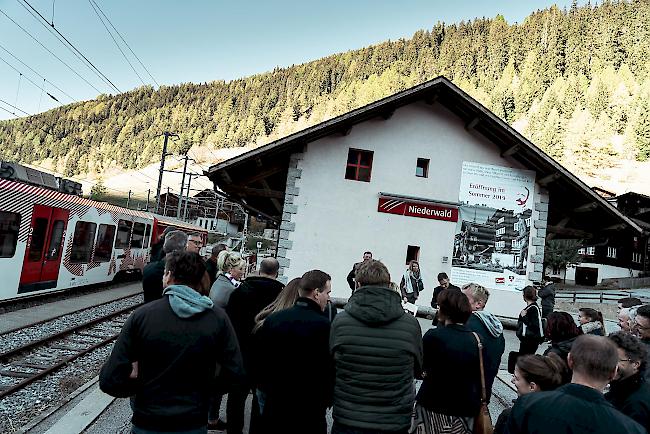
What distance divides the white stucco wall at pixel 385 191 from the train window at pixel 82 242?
6275 mm

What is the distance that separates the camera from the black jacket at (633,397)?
2.82 metres

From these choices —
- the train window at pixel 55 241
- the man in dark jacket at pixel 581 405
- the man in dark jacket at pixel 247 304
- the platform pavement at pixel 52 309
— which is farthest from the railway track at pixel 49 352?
the man in dark jacket at pixel 581 405

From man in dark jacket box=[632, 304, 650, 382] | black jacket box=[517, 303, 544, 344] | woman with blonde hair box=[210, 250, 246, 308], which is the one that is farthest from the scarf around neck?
black jacket box=[517, 303, 544, 344]

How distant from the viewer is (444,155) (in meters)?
13.7

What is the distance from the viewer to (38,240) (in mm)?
11672

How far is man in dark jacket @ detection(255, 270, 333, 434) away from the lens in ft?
10.1

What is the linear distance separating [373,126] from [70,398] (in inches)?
404

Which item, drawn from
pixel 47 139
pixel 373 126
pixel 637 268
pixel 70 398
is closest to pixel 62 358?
A: pixel 70 398

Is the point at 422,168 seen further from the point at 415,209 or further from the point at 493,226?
the point at 493,226

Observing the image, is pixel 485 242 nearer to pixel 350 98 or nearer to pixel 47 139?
pixel 350 98

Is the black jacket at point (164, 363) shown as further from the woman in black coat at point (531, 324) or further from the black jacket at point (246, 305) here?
the woman in black coat at point (531, 324)

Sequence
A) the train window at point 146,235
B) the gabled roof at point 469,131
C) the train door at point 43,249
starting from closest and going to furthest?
the train door at point 43,249 → the gabled roof at point 469,131 → the train window at point 146,235

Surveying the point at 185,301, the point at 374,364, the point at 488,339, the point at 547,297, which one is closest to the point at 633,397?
the point at 488,339

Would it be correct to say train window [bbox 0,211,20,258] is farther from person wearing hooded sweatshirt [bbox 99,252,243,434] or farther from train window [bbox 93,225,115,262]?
person wearing hooded sweatshirt [bbox 99,252,243,434]
